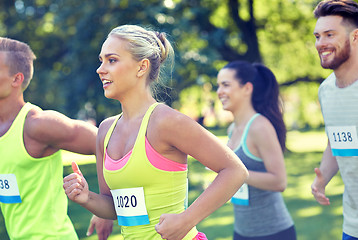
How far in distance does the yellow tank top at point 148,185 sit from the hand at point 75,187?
0.43 ft

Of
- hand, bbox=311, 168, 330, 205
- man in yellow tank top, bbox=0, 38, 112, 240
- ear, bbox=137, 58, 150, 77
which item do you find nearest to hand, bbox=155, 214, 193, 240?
ear, bbox=137, 58, 150, 77

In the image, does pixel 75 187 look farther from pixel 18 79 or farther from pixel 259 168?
pixel 259 168

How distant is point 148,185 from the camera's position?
6.88 ft

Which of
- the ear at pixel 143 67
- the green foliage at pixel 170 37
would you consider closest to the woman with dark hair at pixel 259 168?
the ear at pixel 143 67

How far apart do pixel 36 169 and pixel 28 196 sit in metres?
0.16

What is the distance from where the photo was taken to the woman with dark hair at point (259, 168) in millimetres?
3480

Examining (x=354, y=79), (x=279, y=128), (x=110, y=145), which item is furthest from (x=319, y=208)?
(x=110, y=145)

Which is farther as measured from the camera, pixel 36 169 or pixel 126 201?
pixel 36 169

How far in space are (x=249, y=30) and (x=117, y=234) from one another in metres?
10.4

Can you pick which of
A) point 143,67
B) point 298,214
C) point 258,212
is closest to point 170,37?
point 298,214

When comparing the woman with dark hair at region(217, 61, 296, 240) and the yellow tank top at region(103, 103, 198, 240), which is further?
the woman with dark hair at region(217, 61, 296, 240)

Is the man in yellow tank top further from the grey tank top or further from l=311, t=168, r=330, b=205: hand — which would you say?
l=311, t=168, r=330, b=205: hand

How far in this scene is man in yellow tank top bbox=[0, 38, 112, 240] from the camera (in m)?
2.67

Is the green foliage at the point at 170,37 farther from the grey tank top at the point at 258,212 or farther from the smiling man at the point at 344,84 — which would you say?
the smiling man at the point at 344,84
